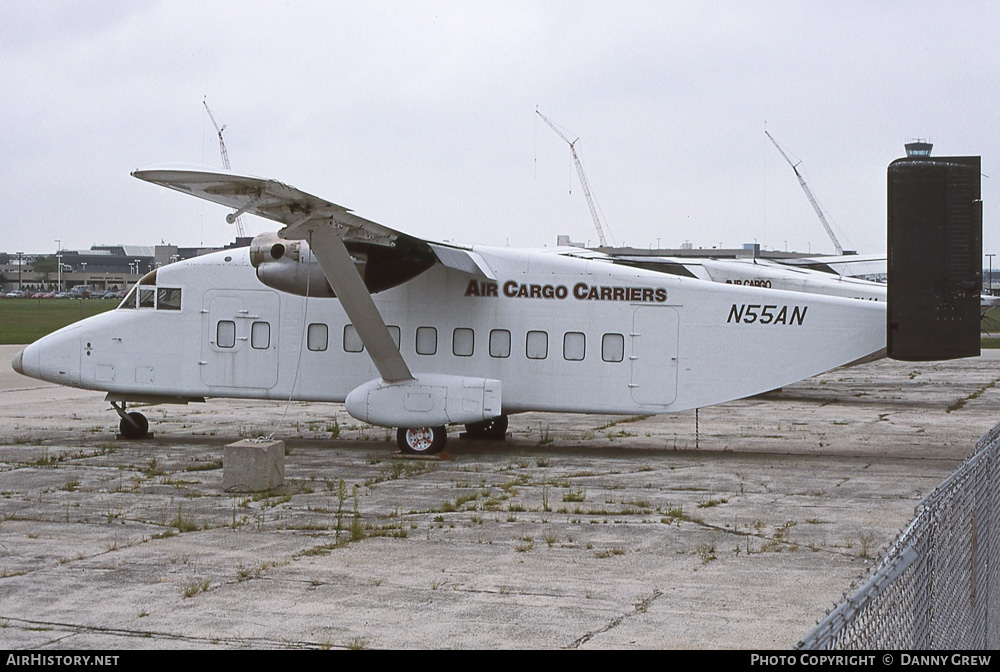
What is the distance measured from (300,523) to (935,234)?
10.3 m

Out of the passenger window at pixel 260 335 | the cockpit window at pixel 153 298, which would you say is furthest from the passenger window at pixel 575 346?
the cockpit window at pixel 153 298

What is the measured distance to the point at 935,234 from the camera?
52.9 ft

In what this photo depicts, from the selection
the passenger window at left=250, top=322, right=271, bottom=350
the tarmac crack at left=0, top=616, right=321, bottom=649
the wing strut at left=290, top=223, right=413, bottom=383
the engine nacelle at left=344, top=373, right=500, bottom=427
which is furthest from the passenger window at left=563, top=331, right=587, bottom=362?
the tarmac crack at left=0, top=616, right=321, bottom=649

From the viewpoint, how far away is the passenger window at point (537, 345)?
1742 centimetres

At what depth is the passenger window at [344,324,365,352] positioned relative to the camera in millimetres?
17938

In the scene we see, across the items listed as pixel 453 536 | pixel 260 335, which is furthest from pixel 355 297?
pixel 453 536

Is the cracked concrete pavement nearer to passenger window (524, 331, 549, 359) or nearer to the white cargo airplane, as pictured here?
the white cargo airplane

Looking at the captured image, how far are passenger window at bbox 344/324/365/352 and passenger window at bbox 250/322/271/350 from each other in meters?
1.33

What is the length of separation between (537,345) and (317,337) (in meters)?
3.71

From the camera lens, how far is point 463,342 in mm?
17578

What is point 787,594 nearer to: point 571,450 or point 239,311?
point 571,450

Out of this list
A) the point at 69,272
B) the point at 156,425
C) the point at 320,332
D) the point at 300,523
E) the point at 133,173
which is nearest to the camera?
the point at 300,523

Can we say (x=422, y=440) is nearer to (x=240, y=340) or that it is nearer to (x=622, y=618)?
(x=240, y=340)

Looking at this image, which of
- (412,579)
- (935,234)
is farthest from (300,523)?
(935,234)
